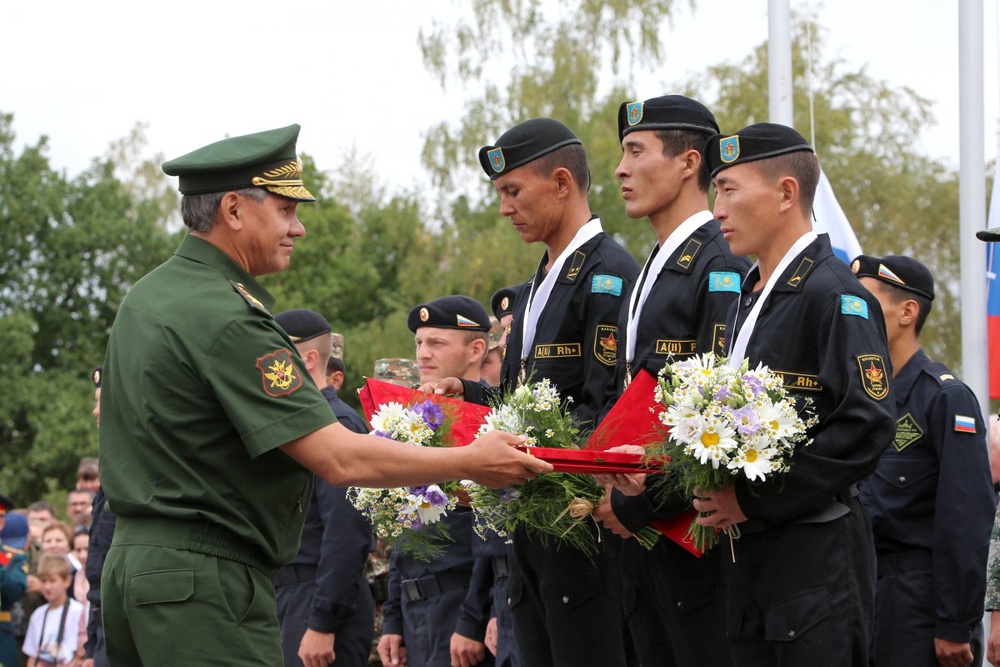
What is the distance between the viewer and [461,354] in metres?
8.24

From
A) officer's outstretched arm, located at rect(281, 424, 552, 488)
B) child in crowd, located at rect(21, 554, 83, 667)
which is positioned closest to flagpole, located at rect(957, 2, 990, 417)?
officer's outstretched arm, located at rect(281, 424, 552, 488)

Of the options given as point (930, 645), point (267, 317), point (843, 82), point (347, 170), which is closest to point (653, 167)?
point (267, 317)

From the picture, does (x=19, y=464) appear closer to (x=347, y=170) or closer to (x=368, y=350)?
(x=368, y=350)

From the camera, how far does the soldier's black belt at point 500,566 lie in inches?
281

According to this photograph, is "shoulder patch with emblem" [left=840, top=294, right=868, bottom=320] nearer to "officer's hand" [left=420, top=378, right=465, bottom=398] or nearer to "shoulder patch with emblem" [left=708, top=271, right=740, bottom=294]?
"shoulder patch with emblem" [left=708, top=271, right=740, bottom=294]

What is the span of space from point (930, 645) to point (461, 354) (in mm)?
3347

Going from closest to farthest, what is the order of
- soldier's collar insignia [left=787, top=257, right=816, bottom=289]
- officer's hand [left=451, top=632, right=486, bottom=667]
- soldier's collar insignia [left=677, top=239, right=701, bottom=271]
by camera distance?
1. soldier's collar insignia [left=787, top=257, right=816, bottom=289]
2. soldier's collar insignia [left=677, top=239, right=701, bottom=271]
3. officer's hand [left=451, top=632, right=486, bottom=667]

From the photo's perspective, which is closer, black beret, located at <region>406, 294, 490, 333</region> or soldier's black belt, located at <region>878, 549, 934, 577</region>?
soldier's black belt, located at <region>878, 549, 934, 577</region>

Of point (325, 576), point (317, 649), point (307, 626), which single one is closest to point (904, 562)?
point (325, 576)

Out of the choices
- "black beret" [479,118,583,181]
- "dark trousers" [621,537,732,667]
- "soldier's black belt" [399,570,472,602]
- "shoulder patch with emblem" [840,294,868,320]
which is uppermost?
"black beret" [479,118,583,181]

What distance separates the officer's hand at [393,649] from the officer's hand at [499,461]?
3676 millimetres

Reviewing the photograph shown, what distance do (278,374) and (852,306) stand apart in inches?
81.6

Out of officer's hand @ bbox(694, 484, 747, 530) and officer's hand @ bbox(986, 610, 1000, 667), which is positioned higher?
officer's hand @ bbox(694, 484, 747, 530)

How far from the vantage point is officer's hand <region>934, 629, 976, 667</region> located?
6.15m
